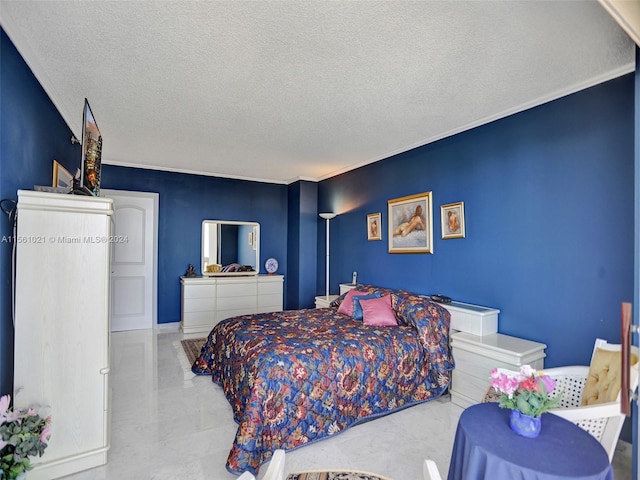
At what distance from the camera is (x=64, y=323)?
1.91m

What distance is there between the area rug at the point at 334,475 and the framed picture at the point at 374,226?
11.3 ft

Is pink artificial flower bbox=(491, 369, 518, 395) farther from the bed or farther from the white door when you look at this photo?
the white door

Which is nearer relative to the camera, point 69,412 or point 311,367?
point 69,412

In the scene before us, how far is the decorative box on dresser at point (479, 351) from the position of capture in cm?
253

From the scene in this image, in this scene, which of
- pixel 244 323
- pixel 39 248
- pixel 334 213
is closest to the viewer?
pixel 39 248

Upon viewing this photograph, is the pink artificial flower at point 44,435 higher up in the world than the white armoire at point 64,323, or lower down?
lower down

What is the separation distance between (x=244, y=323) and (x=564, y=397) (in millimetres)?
2581

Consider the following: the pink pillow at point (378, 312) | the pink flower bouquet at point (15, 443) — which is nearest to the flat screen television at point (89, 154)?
the pink flower bouquet at point (15, 443)

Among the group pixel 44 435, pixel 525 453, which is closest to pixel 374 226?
pixel 525 453

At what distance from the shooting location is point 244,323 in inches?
125

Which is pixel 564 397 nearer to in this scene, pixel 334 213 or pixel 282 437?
pixel 282 437

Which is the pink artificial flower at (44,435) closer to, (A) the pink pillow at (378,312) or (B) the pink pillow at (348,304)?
(A) the pink pillow at (378,312)

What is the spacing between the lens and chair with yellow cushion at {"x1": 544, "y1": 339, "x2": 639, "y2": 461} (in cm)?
152

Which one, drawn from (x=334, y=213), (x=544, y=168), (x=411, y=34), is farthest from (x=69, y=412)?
(x=334, y=213)
